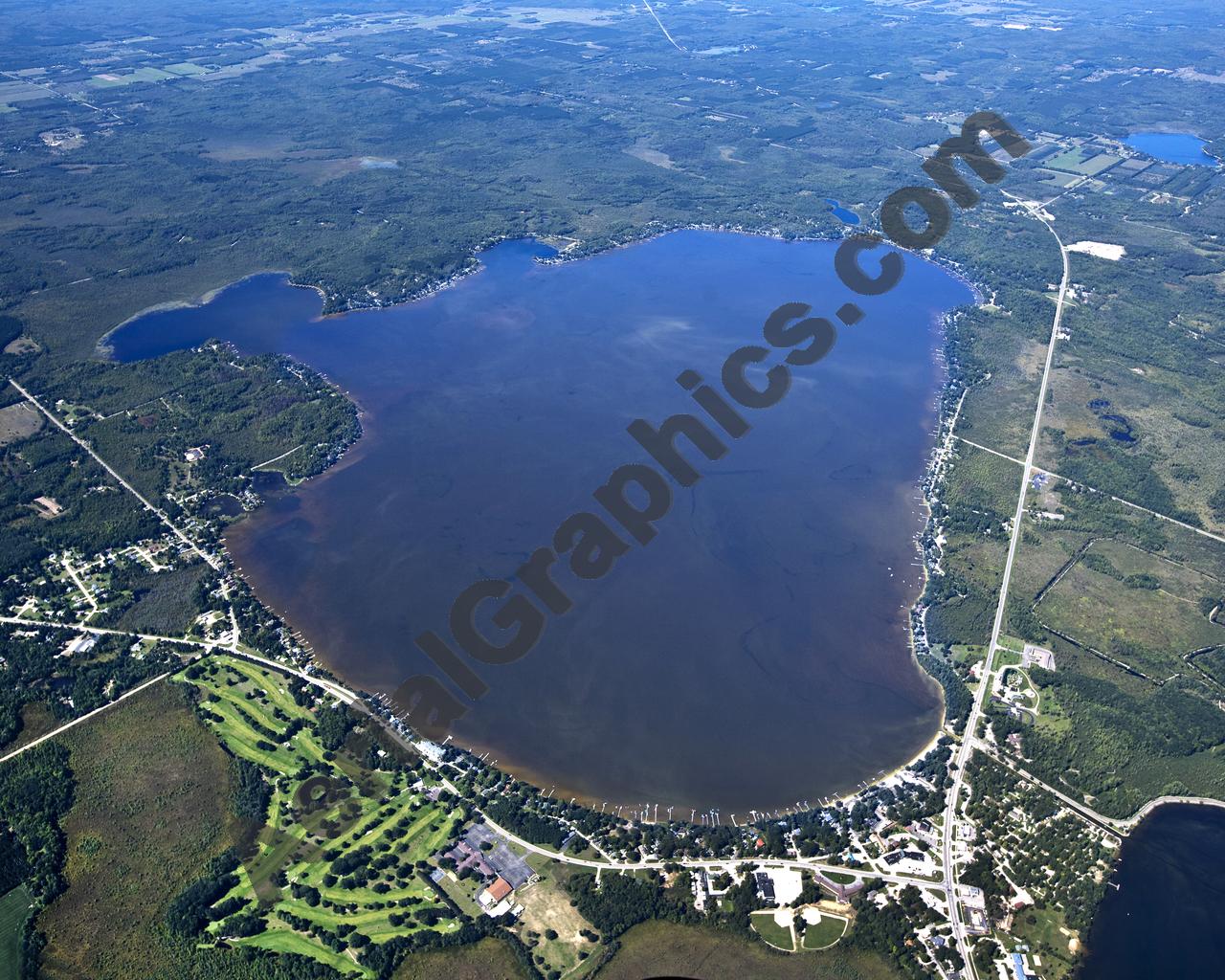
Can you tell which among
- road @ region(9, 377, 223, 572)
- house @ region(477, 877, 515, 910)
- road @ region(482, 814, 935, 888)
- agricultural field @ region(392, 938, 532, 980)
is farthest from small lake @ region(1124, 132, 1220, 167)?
agricultural field @ region(392, 938, 532, 980)

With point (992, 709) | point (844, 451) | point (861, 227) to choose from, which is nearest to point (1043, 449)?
point (844, 451)

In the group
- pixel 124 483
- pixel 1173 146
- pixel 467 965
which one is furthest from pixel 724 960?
pixel 1173 146

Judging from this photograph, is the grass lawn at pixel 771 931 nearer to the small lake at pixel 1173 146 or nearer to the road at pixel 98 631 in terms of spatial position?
the road at pixel 98 631

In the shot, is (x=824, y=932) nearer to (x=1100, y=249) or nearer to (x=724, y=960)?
(x=724, y=960)

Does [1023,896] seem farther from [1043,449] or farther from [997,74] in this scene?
[997,74]

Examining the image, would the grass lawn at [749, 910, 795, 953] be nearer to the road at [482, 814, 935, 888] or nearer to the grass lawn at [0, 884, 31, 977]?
the road at [482, 814, 935, 888]
